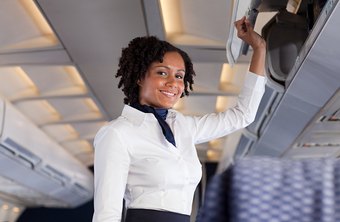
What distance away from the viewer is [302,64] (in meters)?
3.05

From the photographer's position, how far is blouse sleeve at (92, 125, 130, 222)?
1.53 m

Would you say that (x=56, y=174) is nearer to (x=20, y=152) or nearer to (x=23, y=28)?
(x=20, y=152)

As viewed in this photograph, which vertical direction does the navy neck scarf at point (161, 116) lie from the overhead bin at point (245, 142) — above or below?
below

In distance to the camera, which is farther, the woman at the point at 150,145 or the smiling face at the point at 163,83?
the smiling face at the point at 163,83

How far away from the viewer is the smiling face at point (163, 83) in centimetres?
183

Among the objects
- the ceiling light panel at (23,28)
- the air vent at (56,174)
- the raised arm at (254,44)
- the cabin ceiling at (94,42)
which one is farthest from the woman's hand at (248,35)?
the air vent at (56,174)

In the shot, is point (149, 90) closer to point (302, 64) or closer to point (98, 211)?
point (98, 211)

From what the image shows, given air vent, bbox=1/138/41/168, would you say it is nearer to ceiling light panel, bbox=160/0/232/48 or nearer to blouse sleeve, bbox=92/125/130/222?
ceiling light panel, bbox=160/0/232/48

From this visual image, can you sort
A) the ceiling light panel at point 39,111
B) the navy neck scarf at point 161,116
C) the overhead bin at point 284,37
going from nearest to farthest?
the navy neck scarf at point 161,116 < the overhead bin at point 284,37 < the ceiling light panel at point 39,111

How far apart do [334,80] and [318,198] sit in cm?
243

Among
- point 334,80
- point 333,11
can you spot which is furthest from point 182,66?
point 334,80

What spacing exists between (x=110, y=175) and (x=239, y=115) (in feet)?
2.61

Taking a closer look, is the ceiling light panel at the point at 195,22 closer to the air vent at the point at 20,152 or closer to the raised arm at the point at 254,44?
the raised arm at the point at 254,44

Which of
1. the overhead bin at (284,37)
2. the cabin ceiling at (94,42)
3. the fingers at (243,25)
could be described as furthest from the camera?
the cabin ceiling at (94,42)
